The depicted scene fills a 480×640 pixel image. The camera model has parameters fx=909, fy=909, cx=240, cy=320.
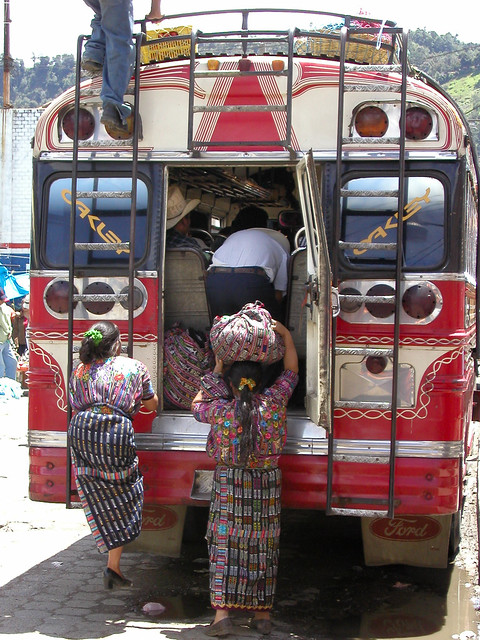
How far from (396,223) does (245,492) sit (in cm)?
A: 168

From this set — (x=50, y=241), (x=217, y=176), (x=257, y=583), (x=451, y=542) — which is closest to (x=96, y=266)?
(x=50, y=241)

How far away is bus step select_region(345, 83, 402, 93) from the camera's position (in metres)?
4.88

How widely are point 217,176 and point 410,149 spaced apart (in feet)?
6.18

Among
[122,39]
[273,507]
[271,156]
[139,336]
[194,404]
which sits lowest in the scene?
[273,507]

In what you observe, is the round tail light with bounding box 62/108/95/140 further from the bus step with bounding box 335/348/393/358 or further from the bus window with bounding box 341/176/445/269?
the bus step with bounding box 335/348/393/358

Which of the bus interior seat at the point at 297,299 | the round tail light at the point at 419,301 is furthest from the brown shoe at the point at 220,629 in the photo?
the round tail light at the point at 419,301

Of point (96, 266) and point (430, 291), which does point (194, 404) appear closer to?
point (96, 266)

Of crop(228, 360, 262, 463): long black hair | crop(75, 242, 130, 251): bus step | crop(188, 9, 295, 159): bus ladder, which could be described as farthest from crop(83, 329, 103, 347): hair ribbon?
crop(188, 9, 295, 159): bus ladder

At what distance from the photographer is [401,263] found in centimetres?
491

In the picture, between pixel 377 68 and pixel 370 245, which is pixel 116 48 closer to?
pixel 377 68

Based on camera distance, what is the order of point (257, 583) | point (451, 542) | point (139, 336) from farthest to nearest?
point (451, 542)
point (139, 336)
point (257, 583)

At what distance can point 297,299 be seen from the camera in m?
5.74

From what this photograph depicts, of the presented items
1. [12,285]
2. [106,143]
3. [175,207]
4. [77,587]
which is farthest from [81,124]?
[12,285]

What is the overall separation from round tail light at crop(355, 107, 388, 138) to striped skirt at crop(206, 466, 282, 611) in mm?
1924
